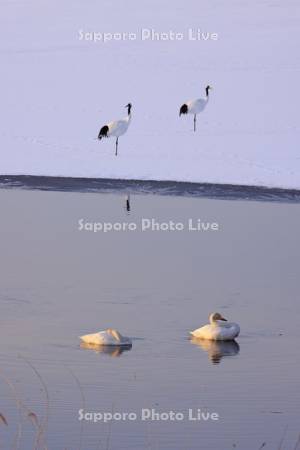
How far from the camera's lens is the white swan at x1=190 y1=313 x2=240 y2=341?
12359 mm

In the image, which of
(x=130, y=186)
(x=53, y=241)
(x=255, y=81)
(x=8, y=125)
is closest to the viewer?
(x=53, y=241)

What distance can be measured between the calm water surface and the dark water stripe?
48cm

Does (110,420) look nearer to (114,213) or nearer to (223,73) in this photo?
(114,213)

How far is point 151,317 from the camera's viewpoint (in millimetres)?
13359

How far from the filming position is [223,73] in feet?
102

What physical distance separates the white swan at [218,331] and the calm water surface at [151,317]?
11cm

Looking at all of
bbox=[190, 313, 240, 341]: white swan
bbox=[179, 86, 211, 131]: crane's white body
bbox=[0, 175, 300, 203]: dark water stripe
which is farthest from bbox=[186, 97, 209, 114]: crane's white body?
bbox=[190, 313, 240, 341]: white swan

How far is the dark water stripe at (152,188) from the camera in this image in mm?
21812

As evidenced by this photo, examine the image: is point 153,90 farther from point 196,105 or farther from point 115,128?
point 115,128

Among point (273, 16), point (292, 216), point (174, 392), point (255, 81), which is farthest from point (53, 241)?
point (273, 16)

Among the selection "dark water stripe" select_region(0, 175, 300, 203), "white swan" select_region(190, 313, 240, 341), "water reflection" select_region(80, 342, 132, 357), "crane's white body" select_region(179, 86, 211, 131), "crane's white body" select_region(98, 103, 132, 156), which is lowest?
"water reflection" select_region(80, 342, 132, 357)

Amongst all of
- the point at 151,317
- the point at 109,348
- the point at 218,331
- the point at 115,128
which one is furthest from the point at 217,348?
the point at 115,128

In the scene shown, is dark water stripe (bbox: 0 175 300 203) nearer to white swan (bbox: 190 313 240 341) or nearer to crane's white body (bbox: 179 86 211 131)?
crane's white body (bbox: 179 86 211 131)

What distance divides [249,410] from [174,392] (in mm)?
710
